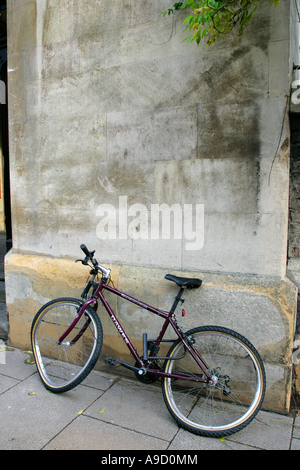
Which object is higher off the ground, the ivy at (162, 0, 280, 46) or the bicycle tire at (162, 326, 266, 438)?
the ivy at (162, 0, 280, 46)

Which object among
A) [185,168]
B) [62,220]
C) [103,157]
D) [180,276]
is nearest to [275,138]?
[185,168]

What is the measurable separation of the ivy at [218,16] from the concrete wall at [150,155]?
5.4 inches

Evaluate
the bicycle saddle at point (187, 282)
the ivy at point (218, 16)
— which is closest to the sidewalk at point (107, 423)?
the bicycle saddle at point (187, 282)

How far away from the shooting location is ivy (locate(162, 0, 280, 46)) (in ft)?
8.85

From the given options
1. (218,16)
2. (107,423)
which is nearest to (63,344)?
(107,423)

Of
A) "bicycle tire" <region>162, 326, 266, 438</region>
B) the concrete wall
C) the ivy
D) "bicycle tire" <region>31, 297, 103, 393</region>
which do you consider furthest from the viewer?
"bicycle tire" <region>31, 297, 103, 393</region>

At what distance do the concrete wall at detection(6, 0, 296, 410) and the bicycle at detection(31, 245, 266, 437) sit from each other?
22 cm

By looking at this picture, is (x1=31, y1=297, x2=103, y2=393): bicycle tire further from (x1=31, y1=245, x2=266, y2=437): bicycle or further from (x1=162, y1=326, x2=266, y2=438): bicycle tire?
(x1=162, y1=326, x2=266, y2=438): bicycle tire

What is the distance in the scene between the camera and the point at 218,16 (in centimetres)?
277

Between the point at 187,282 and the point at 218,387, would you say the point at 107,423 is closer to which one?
the point at 218,387

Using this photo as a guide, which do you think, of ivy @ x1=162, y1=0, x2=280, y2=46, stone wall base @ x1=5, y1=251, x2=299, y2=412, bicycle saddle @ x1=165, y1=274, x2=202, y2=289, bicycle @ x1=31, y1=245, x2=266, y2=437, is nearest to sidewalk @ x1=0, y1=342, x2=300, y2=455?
bicycle @ x1=31, y1=245, x2=266, y2=437

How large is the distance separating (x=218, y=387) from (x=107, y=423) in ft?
3.17

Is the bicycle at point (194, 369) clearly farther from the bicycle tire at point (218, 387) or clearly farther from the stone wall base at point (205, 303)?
the stone wall base at point (205, 303)
